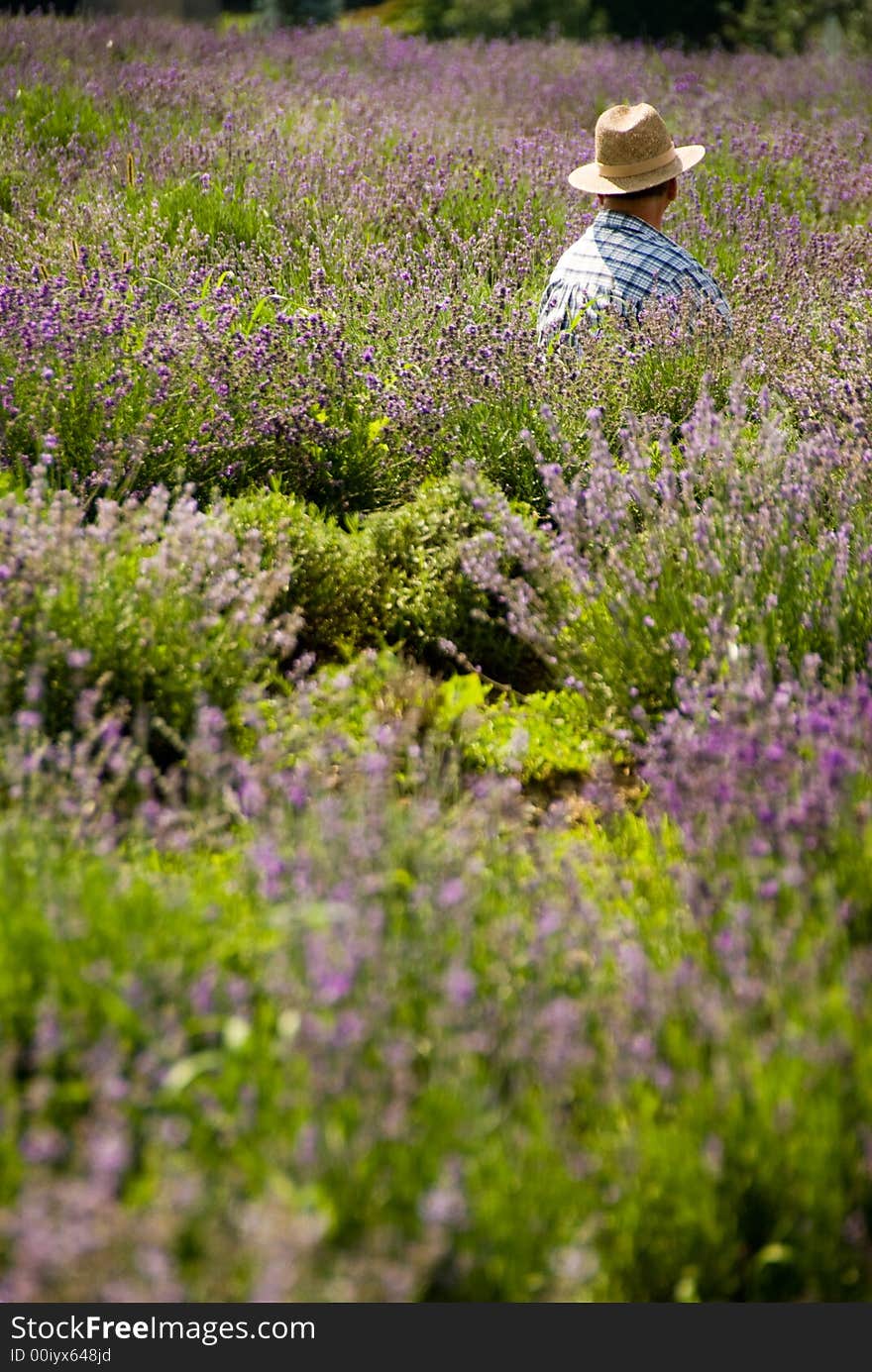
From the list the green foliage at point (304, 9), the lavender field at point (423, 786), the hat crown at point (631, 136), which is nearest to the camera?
the lavender field at point (423, 786)

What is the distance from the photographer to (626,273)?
474 cm

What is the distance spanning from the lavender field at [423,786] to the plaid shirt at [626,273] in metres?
0.23

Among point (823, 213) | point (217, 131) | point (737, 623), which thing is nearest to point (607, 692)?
point (737, 623)

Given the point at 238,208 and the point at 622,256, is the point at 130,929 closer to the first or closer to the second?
the point at 622,256

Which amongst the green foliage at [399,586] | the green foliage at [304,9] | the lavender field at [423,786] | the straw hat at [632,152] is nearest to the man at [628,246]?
the straw hat at [632,152]

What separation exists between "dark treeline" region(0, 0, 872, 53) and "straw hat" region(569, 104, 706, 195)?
1131 cm

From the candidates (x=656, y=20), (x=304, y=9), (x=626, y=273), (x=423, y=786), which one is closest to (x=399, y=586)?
(x=423, y=786)

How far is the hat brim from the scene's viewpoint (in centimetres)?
472

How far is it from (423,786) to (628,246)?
2.87 metres

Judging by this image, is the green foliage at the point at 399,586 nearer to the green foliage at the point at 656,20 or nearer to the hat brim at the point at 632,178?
the hat brim at the point at 632,178

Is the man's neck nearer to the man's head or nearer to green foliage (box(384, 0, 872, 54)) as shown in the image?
the man's head

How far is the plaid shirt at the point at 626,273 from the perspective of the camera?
15.5 feet

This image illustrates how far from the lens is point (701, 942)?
2117 mm

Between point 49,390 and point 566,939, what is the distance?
2.53 metres
